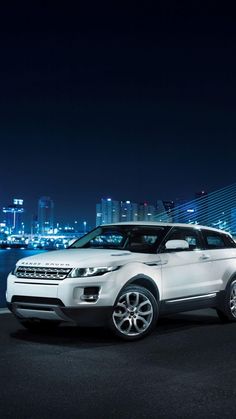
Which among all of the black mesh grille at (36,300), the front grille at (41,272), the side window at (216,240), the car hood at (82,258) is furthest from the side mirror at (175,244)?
the black mesh grille at (36,300)

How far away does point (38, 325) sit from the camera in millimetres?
9219

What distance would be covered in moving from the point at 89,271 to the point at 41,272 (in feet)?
2.00

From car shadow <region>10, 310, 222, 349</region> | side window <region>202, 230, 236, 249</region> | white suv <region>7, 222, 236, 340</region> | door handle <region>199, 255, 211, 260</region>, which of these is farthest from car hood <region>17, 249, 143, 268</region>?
side window <region>202, 230, 236, 249</region>

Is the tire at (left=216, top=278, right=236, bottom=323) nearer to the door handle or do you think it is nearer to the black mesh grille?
the door handle

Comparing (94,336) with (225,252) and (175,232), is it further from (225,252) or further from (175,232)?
(225,252)

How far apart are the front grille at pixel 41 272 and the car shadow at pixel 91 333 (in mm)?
789

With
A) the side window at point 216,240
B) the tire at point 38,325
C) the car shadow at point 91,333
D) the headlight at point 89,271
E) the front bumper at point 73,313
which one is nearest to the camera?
the front bumper at point 73,313

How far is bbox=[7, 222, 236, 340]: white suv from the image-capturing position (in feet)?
26.7

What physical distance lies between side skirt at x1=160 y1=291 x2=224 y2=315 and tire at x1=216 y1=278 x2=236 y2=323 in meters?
0.10

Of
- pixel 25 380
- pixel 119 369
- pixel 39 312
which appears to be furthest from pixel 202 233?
pixel 25 380

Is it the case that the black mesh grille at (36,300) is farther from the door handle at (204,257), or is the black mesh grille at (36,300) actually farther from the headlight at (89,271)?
the door handle at (204,257)

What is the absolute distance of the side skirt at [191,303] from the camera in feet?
29.5

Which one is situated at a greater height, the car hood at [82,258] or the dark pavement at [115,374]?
the car hood at [82,258]

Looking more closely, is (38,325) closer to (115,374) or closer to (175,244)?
(175,244)
